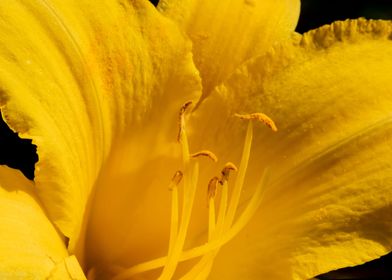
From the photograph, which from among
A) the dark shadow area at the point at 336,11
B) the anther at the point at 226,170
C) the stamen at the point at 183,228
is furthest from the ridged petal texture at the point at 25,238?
the dark shadow area at the point at 336,11

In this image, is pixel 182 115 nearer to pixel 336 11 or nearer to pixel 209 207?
pixel 209 207

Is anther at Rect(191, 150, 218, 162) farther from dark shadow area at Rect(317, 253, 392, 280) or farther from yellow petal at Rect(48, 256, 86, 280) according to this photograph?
dark shadow area at Rect(317, 253, 392, 280)

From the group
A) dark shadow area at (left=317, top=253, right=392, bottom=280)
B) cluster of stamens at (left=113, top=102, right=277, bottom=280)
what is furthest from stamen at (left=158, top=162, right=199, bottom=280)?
dark shadow area at (left=317, top=253, right=392, bottom=280)

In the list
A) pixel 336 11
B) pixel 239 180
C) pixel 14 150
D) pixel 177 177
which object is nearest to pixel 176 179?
pixel 177 177

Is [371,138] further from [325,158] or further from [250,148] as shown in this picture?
[250,148]

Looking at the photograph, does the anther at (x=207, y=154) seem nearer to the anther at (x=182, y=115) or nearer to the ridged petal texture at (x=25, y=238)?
the anther at (x=182, y=115)

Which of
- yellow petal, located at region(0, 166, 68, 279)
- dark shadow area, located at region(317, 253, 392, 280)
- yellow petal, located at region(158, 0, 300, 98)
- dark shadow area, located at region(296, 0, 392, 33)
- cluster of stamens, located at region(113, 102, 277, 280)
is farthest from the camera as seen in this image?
dark shadow area, located at region(296, 0, 392, 33)
